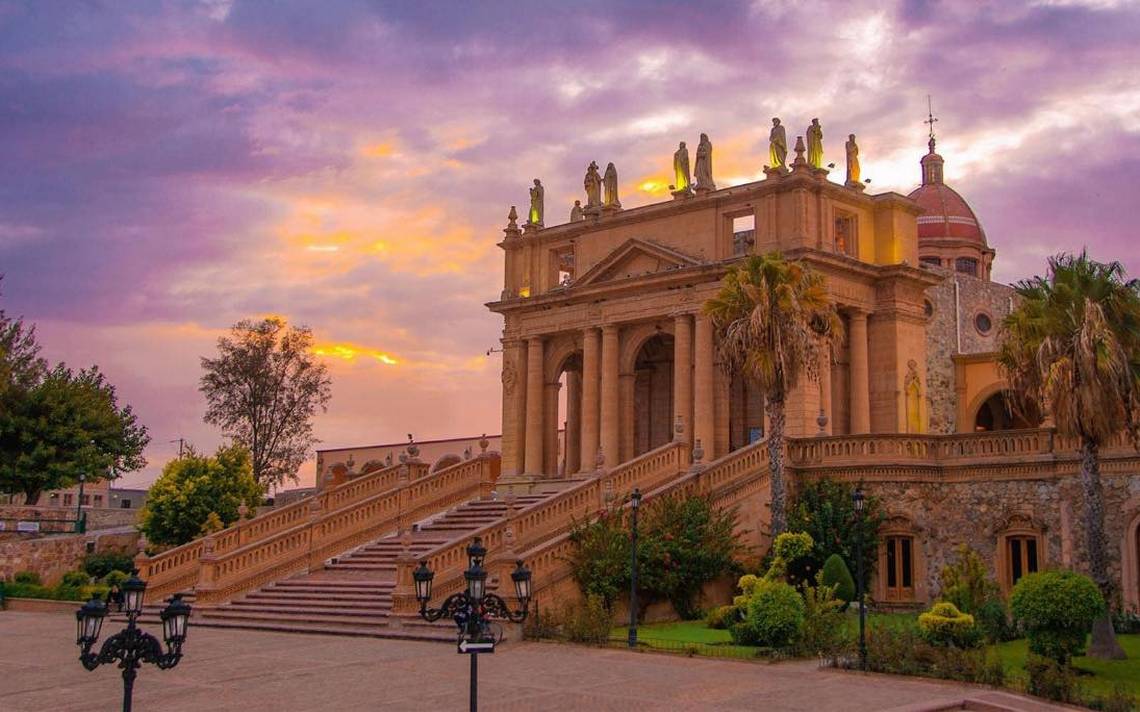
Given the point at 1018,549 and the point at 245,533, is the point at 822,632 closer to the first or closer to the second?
the point at 1018,549

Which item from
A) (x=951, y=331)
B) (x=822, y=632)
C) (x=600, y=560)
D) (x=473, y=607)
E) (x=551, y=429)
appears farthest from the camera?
(x=551, y=429)

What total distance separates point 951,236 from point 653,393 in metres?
21.0

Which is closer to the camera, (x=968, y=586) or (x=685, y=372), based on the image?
(x=968, y=586)

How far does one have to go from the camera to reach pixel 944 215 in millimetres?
63344

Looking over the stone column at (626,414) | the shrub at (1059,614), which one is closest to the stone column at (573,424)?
the stone column at (626,414)

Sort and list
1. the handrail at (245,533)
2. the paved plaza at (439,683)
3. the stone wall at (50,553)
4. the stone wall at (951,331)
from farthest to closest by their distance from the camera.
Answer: the stone wall at (951,331) → the stone wall at (50,553) → the handrail at (245,533) → the paved plaza at (439,683)

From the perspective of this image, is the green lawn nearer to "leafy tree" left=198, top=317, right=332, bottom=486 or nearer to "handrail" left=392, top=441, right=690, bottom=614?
"handrail" left=392, top=441, right=690, bottom=614

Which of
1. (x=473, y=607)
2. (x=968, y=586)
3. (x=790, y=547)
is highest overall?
(x=790, y=547)

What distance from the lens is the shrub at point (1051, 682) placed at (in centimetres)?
2012

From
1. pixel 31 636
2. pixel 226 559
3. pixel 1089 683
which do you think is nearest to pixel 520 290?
pixel 226 559

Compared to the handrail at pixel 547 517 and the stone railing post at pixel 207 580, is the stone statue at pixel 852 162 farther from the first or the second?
the stone railing post at pixel 207 580

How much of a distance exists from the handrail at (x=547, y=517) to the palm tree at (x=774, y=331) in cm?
430

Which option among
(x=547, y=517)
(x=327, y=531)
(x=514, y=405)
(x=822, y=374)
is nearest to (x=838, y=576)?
(x=547, y=517)

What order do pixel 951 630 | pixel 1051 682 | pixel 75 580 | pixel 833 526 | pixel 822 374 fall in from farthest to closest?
pixel 75 580 < pixel 822 374 < pixel 833 526 < pixel 951 630 < pixel 1051 682
